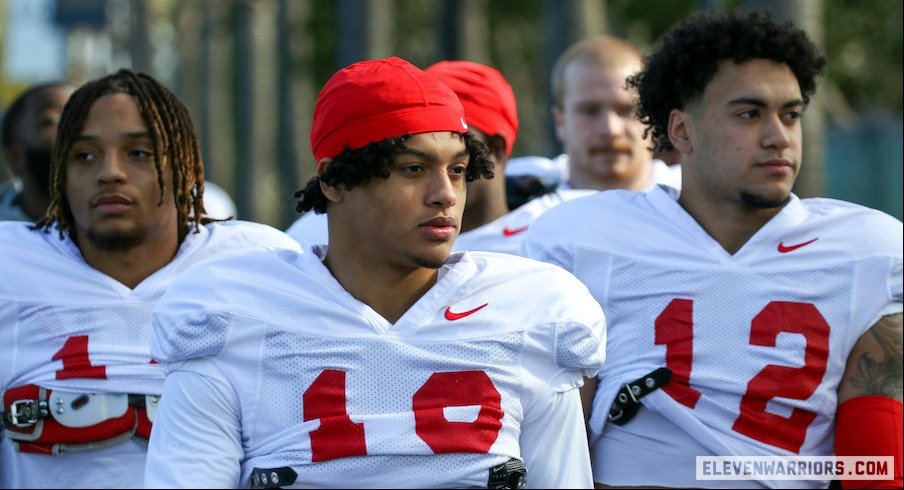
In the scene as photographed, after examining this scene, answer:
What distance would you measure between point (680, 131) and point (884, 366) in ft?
3.81

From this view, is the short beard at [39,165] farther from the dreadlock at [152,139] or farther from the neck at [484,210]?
the neck at [484,210]

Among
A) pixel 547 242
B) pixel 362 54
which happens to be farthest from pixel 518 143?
pixel 547 242

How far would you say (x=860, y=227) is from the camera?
552 cm

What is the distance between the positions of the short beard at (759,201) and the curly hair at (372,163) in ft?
3.79

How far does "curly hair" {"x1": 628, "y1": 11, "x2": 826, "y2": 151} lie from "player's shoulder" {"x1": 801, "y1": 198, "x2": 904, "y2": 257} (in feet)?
1.53

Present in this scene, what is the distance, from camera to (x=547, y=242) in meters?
5.79

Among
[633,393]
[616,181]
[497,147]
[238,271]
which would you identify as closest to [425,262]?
[238,271]

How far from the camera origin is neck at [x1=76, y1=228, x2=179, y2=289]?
576cm

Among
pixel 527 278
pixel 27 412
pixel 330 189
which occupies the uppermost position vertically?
pixel 330 189

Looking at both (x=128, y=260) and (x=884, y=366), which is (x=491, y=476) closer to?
(x=884, y=366)

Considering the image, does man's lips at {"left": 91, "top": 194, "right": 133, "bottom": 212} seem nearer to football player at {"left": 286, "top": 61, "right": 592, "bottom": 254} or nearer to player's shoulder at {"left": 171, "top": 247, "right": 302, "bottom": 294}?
player's shoulder at {"left": 171, "top": 247, "right": 302, "bottom": 294}

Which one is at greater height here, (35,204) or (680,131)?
(680,131)

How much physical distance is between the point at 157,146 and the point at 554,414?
2026mm

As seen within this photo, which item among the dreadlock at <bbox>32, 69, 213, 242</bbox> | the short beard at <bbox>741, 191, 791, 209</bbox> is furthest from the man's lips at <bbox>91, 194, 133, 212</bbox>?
the short beard at <bbox>741, 191, 791, 209</bbox>
